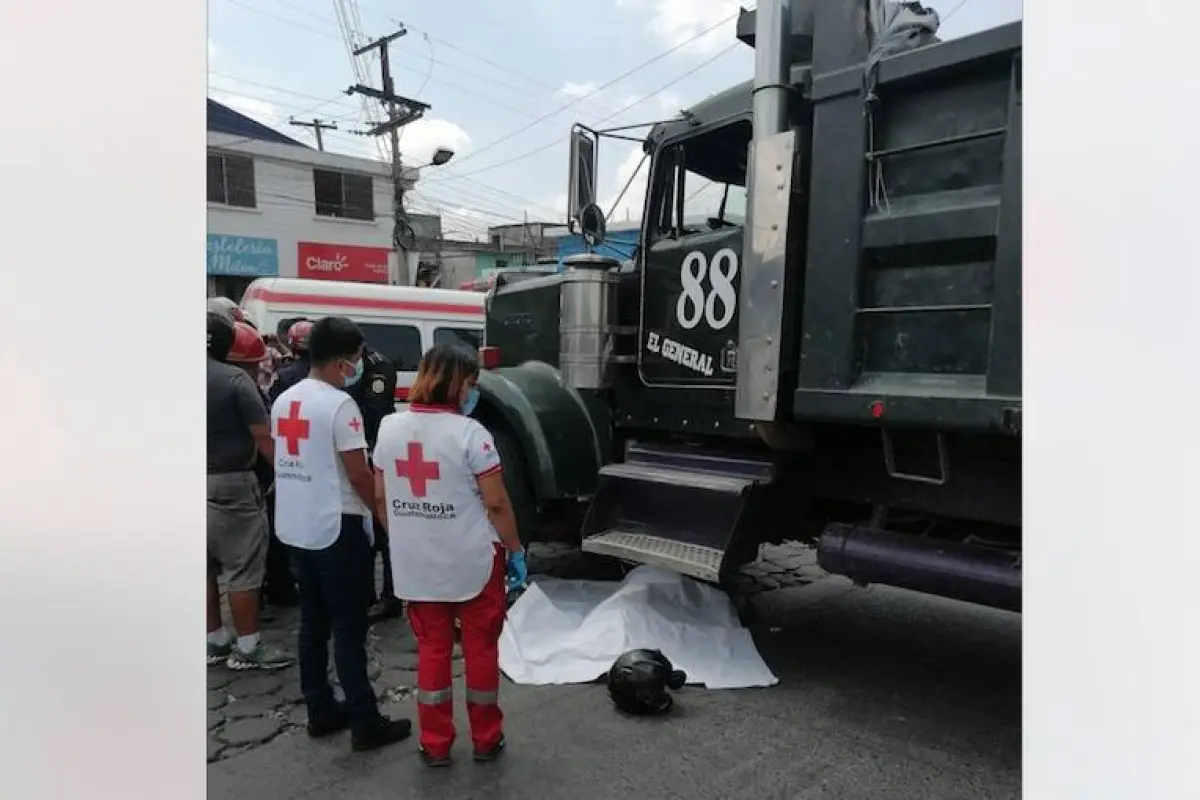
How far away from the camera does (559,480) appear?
468cm

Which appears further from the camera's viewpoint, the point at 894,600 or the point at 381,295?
the point at 381,295

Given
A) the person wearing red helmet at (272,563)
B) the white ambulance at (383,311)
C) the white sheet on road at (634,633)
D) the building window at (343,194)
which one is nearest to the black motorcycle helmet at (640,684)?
the white sheet on road at (634,633)

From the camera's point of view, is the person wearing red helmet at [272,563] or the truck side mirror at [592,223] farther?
the person wearing red helmet at [272,563]

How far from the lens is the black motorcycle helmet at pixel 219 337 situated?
375 centimetres

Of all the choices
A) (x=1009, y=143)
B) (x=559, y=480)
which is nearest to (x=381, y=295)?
(x=559, y=480)

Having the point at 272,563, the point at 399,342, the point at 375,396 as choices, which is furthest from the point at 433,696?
the point at 399,342

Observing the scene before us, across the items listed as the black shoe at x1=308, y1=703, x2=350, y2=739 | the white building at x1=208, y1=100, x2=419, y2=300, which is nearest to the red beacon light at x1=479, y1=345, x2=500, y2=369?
the black shoe at x1=308, y1=703, x2=350, y2=739

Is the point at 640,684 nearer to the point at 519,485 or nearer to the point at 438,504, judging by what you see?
the point at 438,504

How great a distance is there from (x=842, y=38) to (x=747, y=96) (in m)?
0.69

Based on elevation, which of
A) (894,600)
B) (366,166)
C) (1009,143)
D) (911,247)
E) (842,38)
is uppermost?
(366,166)

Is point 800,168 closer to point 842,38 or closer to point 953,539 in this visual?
point 842,38

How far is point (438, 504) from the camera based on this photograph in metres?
2.92

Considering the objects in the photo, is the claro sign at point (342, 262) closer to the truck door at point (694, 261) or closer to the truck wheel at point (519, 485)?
the truck wheel at point (519, 485)

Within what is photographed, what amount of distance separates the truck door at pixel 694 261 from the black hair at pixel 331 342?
1.46m
